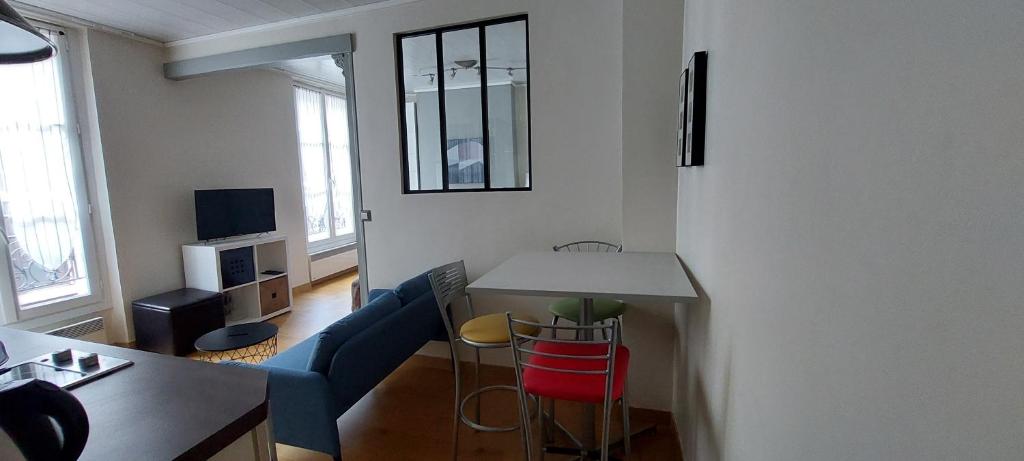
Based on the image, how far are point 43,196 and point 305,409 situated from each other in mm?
3495

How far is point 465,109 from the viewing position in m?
3.48

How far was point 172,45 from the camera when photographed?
13.7ft

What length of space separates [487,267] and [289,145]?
12.9ft

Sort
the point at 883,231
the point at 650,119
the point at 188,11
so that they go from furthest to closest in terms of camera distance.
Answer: the point at 188,11 < the point at 650,119 < the point at 883,231

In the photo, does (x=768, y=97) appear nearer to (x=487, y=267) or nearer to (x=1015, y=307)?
(x=1015, y=307)

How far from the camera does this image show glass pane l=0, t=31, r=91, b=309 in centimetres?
325

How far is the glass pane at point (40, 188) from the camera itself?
3.25m

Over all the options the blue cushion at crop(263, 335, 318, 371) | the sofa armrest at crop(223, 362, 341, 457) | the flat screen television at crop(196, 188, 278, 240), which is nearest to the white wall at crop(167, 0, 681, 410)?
the blue cushion at crop(263, 335, 318, 371)

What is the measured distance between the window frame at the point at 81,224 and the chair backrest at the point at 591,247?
426cm

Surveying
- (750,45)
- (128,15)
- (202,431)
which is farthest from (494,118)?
(128,15)

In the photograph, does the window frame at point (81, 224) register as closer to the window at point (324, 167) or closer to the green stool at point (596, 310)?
the window at point (324, 167)

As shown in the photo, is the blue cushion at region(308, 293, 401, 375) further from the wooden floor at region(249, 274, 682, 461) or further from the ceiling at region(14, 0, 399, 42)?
the ceiling at region(14, 0, 399, 42)

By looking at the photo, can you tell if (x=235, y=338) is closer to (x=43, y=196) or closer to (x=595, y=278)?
(x=43, y=196)

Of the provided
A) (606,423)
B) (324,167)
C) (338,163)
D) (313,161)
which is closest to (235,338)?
(606,423)
